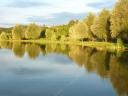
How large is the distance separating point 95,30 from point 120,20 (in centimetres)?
1821

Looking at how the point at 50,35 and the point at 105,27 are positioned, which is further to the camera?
the point at 50,35

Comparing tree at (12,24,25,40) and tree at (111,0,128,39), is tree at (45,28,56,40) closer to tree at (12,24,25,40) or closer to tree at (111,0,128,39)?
tree at (12,24,25,40)

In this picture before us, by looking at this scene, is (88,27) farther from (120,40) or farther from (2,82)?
(2,82)

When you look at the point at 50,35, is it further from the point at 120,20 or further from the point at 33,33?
the point at 120,20

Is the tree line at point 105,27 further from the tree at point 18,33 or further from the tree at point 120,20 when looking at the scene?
the tree at point 18,33

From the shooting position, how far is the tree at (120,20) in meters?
69.3

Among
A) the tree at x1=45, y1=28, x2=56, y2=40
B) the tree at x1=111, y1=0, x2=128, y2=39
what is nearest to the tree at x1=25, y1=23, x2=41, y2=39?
the tree at x1=45, y1=28, x2=56, y2=40

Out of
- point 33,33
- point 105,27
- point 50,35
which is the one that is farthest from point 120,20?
point 33,33

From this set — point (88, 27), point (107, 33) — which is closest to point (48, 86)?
point (107, 33)

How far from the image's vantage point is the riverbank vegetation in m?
70.4

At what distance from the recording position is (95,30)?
88375mm

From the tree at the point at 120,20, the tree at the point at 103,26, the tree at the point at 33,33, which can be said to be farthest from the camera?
the tree at the point at 33,33

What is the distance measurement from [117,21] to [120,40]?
4.25m

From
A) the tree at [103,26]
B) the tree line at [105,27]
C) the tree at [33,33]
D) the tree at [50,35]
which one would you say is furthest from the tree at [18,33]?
the tree at [103,26]
